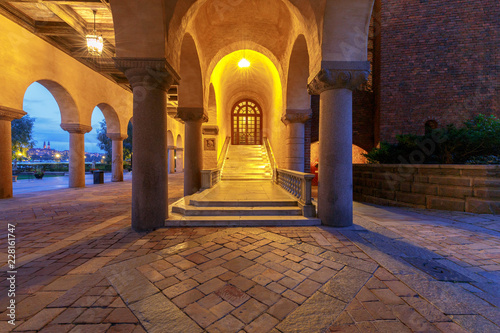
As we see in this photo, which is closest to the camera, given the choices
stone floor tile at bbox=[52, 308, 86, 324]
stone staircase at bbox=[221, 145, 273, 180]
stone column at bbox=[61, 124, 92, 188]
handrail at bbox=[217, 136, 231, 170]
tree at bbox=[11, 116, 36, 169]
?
stone floor tile at bbox=[52, 308, 86, 324]

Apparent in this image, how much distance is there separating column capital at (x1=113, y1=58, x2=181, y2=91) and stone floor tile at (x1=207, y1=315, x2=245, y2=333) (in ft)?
13.7

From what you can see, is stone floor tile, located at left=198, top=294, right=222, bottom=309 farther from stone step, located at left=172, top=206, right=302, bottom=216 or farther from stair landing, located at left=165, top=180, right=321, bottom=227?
stone step, located at left=172, top=206, right=302, bottom=216

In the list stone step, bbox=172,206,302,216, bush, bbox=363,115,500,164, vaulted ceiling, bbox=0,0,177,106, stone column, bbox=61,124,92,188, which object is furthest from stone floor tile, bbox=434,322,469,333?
stone column, bbox=61,124,92,188

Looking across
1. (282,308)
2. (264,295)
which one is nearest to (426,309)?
(282,308)

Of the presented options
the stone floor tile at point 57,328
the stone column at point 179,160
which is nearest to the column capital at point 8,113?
the stone floor tile at point 57,328

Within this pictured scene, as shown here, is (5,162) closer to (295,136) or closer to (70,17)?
(70,17)

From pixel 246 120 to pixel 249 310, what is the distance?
1699 cm

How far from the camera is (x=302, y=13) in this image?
5027 millimetres

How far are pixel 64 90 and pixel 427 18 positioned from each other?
18441 millimetres

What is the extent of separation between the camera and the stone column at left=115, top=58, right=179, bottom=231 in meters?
4.15

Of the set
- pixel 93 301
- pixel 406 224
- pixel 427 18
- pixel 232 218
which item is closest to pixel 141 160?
pixel 232 218

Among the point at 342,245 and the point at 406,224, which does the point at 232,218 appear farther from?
the point at 406,224

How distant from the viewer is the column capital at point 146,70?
411 cm

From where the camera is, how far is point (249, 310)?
1.97m
